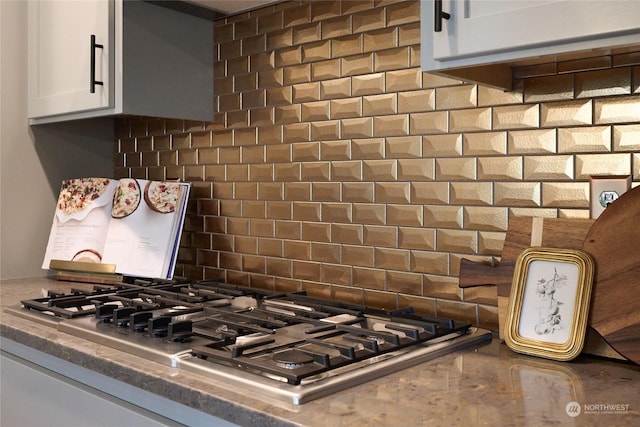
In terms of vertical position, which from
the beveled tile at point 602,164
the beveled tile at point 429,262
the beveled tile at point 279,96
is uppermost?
the beveled tile at point 279,96

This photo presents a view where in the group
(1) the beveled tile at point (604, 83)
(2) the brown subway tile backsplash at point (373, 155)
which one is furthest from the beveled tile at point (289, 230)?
(1) the beveled tile at point (604, 83)

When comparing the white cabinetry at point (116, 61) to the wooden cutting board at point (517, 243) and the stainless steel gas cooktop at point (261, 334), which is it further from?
the wooden cutting board at point (517, 243)

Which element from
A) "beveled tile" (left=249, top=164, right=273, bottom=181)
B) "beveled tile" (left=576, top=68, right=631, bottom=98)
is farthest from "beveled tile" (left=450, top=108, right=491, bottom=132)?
"beveled tile" (left=249, top=164, right=273, bottom=181)

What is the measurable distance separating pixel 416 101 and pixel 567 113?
38 centimetres

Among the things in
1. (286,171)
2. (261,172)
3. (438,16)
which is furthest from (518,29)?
(261,172)

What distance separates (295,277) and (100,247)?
0.76 metres

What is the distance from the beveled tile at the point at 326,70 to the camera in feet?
5.75

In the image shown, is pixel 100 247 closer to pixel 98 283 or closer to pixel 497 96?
pixel 98 283

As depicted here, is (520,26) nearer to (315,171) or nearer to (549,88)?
(549,88)

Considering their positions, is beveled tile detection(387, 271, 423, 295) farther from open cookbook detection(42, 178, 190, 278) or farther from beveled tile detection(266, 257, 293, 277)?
open cookbook detection(42, 178, 190, 278)

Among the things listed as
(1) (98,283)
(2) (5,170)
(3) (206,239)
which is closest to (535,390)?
(3) (206,239)

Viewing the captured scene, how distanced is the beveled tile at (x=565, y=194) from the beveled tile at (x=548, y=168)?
0.02 metres

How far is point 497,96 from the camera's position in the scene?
4.71 feet

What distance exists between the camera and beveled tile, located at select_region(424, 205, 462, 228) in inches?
59.3
